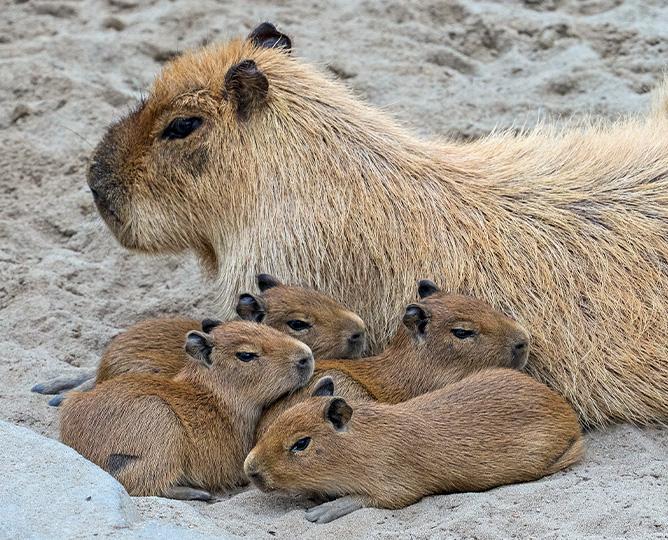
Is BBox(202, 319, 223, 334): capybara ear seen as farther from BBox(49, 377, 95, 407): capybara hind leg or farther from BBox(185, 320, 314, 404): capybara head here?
BBox(49, 377, 95, 407): capybara hind leg

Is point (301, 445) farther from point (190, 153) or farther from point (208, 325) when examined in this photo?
point (190, 153)

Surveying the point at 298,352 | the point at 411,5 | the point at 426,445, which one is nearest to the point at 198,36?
the point at 411,5

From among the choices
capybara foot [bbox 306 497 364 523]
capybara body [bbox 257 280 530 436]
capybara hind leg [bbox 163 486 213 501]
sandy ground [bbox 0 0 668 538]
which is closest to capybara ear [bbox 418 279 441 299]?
capybara body [bbox 257 280 530 436]

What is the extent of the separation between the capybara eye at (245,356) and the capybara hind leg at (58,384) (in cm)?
114

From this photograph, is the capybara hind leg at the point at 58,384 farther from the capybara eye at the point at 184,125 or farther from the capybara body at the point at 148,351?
the capybara eye at the point at 184,125

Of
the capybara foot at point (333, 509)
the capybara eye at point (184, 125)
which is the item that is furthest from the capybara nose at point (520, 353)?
the capybara eye at point (184, 125)

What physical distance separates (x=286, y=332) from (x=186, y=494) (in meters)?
0.95

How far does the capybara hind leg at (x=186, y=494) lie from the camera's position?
535cm

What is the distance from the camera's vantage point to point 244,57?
6441 mm

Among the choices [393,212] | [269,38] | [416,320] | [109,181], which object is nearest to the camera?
[416,320]

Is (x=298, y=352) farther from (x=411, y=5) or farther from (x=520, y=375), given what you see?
(x=411, y=5)

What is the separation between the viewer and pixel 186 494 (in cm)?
538

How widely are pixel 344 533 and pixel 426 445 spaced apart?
0.53 metres

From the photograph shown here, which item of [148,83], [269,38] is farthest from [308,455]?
[148,83]
